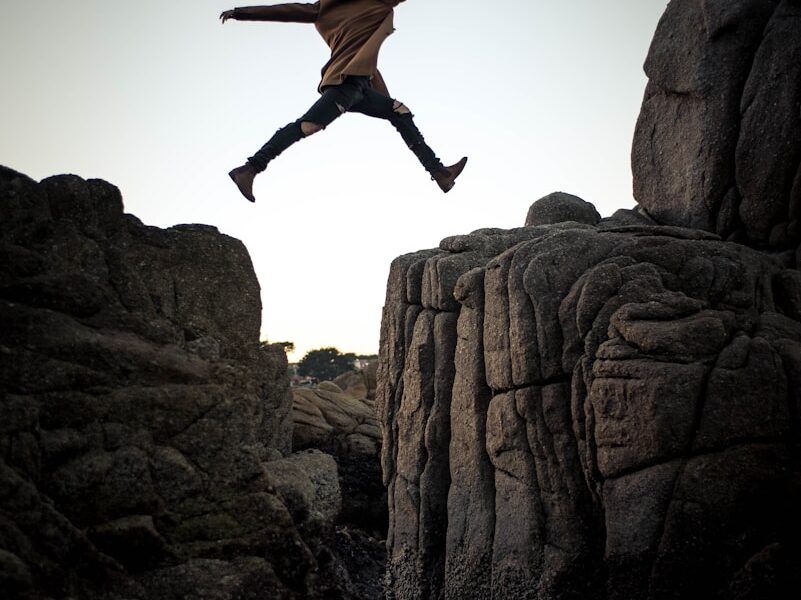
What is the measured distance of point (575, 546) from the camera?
28.0 ft

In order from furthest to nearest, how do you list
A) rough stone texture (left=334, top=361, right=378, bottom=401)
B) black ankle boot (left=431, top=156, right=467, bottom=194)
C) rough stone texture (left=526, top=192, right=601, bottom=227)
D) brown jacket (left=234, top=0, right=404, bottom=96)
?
rough stone texture (left=334, top=361, right=378, bottom=401) < rough stone texture (left=526, top=192, right=601, bottom=227) < black ankle boot (left=431, top=156, right=467, bottom=194) < brown jacket (left=234, top=0, right=404, bottom=96)

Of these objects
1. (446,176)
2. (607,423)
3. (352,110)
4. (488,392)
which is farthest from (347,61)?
(607,423)

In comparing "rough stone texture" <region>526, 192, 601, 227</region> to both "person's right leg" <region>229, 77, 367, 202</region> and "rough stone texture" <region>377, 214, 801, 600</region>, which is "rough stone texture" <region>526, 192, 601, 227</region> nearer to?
"rough stone texture" <region>377, 214, 801, 600</region>

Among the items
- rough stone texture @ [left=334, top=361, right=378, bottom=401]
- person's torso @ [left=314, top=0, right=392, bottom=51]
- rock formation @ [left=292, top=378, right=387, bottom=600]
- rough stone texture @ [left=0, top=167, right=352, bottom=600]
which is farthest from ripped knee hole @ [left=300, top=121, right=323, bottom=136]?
rough stone texture @ [left=334, top=361, right=378, bottom=401]

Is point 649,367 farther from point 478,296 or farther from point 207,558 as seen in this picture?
point 207,558

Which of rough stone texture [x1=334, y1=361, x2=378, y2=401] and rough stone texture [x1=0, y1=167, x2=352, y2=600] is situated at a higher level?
rough stone texture [x1=334, y1=361, x2=378, y2=401]

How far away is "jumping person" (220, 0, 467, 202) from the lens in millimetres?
8914

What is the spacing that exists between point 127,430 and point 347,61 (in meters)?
5.85

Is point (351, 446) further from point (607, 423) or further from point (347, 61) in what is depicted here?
point (347, 61)

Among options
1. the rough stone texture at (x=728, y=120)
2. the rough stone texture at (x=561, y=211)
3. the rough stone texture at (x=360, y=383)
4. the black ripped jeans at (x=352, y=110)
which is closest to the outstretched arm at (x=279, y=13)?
the black ripped jeans at (x=352, y=110)

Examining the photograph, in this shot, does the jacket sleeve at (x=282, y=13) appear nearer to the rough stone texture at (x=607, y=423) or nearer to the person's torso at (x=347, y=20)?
the person's torso at (x=347, y=20)

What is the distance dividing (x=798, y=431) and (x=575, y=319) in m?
2.59

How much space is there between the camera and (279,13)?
924 cm

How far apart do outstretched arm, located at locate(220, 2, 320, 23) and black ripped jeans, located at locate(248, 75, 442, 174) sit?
1.02 meters
